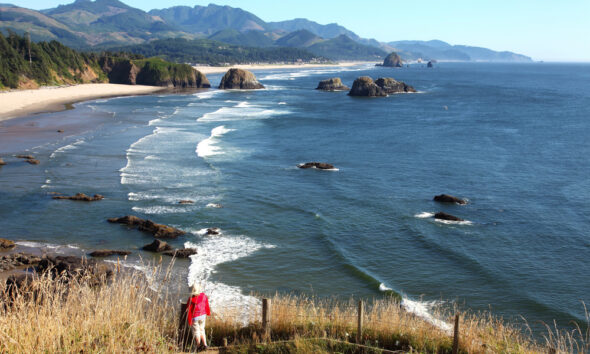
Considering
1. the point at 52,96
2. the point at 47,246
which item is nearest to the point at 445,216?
the point at 47,246

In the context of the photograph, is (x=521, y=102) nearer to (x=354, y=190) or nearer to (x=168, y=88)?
(x=354, y=190)

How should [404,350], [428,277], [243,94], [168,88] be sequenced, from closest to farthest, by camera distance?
[404,350]
[428,277]
[243,94]
[168,88]

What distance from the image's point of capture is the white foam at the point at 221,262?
56.5 feet

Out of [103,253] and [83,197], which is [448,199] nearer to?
[103,253]

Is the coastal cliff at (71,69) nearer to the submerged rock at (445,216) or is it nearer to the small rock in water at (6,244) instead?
the small rock in water at (6,244)

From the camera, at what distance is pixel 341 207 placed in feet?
97.0

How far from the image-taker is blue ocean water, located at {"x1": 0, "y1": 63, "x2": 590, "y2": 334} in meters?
20.2

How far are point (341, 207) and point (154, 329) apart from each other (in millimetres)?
20756

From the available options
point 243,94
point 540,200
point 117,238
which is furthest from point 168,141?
point 243,94

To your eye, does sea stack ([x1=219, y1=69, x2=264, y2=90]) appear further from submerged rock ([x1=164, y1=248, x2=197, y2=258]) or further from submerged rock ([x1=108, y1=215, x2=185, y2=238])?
submerged rock ([x1=164, y1=248, x2=197, y2=258])

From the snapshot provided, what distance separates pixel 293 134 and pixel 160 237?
35.2 meters

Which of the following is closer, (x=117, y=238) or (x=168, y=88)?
(x=117, y=238)

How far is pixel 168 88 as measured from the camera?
409 ft

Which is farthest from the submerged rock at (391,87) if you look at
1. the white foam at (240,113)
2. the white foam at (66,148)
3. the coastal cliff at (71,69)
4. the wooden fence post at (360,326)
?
the wooden fence post at (360,326)
